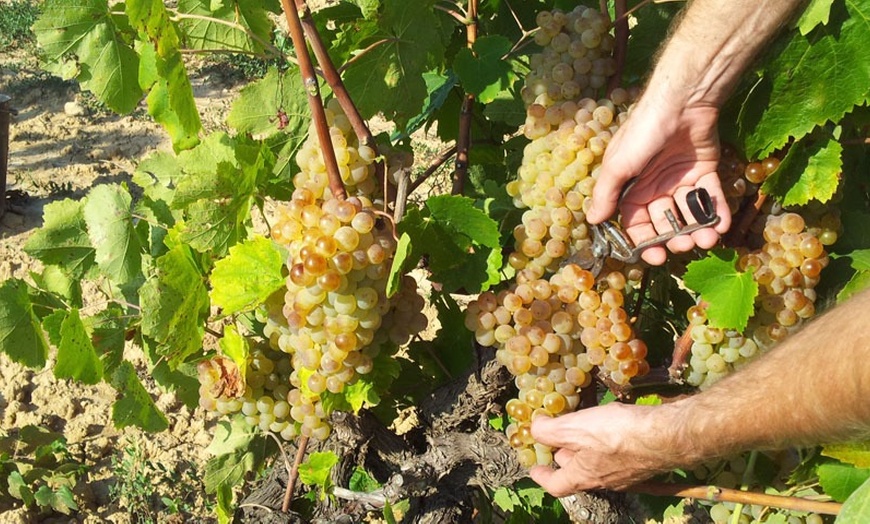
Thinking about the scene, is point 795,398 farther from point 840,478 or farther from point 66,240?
point 66,240

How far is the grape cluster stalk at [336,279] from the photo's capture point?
1.42 meters

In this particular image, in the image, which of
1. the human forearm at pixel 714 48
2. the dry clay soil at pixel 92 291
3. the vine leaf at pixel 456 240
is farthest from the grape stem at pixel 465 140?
the dry clay soil at pixel 92 291

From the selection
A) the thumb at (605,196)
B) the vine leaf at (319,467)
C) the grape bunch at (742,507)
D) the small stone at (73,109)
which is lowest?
the grape bunch at (742,507)

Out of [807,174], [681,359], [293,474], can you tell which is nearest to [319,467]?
[293,474]

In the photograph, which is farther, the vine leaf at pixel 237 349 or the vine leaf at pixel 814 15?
the vine leaf at pixel 237 349

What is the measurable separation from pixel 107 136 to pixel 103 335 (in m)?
3.87

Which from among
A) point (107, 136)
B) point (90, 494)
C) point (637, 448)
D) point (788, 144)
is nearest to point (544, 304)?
point (637, 448)

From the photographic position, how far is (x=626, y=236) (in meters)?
1.57

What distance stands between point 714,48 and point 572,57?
0.87 ft

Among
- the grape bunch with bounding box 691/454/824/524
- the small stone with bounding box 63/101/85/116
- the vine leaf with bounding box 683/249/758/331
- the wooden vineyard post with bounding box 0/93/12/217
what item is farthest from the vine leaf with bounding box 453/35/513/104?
the small stone with bounding box 63/101/85/116

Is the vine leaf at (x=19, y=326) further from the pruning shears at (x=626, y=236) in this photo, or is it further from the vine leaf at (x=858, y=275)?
the vine leaf at (x=858, y=275)

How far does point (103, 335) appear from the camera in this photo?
195 centimetres

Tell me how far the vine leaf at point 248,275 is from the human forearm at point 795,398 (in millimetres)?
734

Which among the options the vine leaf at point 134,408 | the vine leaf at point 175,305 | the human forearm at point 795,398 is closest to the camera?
the human forearm at point 795,398
